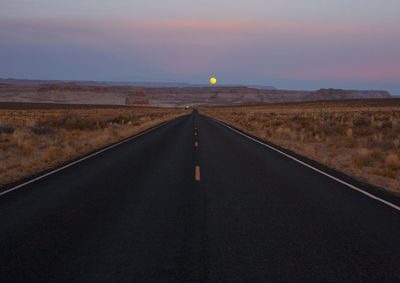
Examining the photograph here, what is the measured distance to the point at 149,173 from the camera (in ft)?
33.5

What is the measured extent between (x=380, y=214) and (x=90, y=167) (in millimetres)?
8318

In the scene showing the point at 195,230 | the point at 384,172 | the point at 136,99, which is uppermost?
the point at 136,99

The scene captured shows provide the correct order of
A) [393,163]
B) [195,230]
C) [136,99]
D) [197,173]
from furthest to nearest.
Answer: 1. [136,99]
2. [393,163]
3. [197,173]
4. [195,230]

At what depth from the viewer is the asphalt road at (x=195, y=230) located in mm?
3996

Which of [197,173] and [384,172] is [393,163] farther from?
[197,173]

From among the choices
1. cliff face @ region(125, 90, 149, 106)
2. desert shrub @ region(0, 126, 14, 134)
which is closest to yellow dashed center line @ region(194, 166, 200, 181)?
desert shrub @ region(0, 126, 14, 134)

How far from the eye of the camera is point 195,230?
534 centimetres

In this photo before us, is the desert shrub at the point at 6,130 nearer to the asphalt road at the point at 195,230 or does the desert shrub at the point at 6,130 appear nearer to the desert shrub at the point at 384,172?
the asphalt road at the point at 195,230

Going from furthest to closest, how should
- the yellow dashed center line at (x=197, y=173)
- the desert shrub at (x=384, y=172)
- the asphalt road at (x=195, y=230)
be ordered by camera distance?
the desert shrub at (x=384, y=172) < the yellow dashed center line at (x=197, y=173) < the asphalt road at (x=195, y=230)

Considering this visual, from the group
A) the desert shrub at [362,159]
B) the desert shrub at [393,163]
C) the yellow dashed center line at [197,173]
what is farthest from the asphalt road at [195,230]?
the desert shrub at [393,163]

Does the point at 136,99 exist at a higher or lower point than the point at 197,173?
higher

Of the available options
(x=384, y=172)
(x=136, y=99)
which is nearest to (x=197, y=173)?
(x=384, y=172)

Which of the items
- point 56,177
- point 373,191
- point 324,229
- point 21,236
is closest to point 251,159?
point 373,191

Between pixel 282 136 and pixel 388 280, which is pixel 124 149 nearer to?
pixel 282 136
